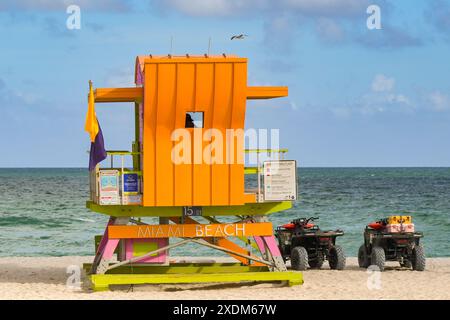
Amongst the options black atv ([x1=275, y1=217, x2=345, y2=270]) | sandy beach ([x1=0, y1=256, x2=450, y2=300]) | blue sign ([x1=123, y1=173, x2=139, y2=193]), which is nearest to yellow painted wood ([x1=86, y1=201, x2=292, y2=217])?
blue sign ([x1=123, y1=173, x2=139, y2=193])

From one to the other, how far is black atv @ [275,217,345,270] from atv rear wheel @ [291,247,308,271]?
9cm

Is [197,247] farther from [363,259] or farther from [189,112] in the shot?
[189,112]

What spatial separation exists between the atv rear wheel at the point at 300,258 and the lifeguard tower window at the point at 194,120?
549cm

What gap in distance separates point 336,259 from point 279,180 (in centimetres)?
445

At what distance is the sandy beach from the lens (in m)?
23.3

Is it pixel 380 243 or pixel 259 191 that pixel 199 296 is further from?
pixel 380 243

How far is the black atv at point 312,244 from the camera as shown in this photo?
92.9ft

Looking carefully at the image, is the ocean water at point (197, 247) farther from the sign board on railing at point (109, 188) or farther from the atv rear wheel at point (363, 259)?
the sign board on railing at point (109, 188)

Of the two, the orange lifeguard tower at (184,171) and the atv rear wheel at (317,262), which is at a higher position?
the orange lifeguard tower at (184,171)

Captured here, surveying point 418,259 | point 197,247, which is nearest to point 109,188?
point 418,259

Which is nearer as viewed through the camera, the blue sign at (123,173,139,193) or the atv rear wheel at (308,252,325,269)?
the blue sign at (123,173,139,193)

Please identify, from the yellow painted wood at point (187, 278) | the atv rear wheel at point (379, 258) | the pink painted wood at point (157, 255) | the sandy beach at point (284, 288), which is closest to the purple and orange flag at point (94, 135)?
the pink painted wood at point (157, 255)

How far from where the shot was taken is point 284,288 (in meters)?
24.6

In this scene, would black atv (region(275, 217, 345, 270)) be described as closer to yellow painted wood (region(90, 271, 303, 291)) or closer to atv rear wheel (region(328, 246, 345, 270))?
atv rear wheel (region(328, 246, 345, 270))
